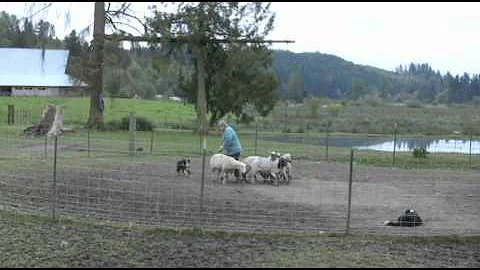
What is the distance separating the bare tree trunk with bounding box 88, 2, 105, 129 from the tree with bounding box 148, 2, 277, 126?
2.70m

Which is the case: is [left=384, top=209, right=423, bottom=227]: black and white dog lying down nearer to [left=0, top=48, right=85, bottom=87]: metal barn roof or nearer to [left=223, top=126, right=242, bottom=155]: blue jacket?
[left=223, top=126, right=242, bottom=155]: blue jacket

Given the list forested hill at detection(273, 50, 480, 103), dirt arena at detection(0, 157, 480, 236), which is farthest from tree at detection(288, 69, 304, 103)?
dirt arena at detection(0, 157, 480, 236)

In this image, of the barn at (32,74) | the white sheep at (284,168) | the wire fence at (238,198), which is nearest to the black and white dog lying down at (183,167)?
the wire fence at (238,198)

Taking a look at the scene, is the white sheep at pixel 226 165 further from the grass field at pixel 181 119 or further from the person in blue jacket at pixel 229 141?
the grass field at pixel 181 119

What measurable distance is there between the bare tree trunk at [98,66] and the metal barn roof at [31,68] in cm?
2722

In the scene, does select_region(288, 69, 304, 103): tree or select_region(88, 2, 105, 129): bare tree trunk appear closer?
select_region(88, 2, 105, 129): bare tree trunk

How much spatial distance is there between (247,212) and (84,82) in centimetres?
2646

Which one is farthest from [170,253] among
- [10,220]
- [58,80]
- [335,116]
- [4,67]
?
[4,67]

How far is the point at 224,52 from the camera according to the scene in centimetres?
3653

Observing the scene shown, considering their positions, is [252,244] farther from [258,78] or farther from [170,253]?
[258,78]

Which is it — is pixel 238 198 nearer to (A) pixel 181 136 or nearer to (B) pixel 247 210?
(B) pixel 247 210

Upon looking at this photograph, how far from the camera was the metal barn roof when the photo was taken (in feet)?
206

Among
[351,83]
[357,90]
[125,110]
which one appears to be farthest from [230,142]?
[351,83]

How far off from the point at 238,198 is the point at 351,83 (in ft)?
346
